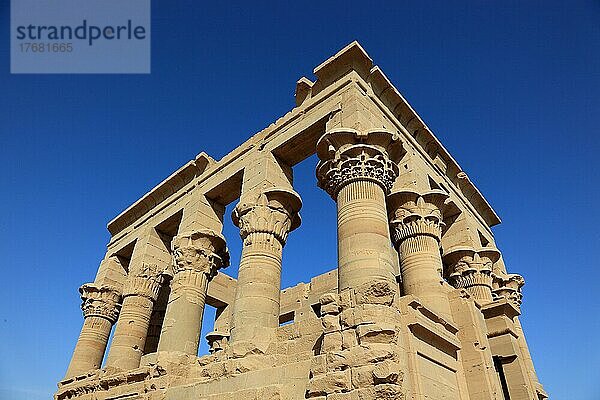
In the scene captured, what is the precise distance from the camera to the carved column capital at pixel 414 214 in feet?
33.9

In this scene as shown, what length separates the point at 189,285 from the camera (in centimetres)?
1148

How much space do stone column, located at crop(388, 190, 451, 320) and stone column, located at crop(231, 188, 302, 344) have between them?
2.49 metres

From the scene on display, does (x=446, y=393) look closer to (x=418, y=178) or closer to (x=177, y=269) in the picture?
(x=418, y=178)

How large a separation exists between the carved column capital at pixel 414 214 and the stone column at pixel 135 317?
314 inches

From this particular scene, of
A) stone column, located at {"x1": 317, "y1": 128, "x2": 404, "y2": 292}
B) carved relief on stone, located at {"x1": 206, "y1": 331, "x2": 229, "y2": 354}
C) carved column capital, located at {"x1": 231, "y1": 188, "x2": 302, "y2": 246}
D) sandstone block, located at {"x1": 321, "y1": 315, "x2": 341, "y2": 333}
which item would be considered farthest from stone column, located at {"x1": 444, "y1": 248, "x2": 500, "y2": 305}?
carved relief on stone, located at {"x1": 206, "y1": 331, "x2": 229, "y2": 354}

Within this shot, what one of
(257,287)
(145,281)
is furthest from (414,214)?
(145,281)

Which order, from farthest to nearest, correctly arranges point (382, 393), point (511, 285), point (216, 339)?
1. point (216, 339)
2. point (511, 285)
3. point (382, 393)

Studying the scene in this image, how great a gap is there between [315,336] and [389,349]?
58.1 inches

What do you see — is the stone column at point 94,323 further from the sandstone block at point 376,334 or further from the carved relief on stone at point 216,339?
the sandstone block at point 376,334

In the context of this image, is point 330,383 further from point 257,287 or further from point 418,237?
point 418,237

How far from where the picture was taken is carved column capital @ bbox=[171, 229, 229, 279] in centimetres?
1177

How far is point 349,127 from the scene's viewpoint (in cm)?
954

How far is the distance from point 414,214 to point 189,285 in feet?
19.8

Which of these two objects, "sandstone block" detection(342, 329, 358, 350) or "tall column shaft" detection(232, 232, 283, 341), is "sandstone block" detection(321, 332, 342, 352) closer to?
"sandstone block" detection(342, 329, 358, 350)
